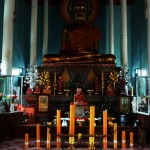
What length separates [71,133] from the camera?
9.44 ft

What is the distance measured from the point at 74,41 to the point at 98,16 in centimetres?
264

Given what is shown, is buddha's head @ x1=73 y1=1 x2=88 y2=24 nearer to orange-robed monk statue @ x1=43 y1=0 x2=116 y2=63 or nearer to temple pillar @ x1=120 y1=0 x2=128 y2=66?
orange-robed monk statue @ x1=43 y1=0 x2=116 y2=63

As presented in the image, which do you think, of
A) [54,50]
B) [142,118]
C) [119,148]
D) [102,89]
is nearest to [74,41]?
[54,50]

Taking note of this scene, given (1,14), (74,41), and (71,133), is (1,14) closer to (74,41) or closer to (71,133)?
(74,41)

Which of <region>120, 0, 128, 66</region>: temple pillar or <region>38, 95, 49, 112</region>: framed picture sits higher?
<region>120, 0, 128, 66</region>: temple pillar

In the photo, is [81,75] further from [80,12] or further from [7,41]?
[80,12]

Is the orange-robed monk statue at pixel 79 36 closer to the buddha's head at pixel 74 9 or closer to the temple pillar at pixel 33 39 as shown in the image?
the buddha's head at pixel 74 9

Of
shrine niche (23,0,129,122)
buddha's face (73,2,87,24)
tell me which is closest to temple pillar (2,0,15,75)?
shrine niche (23,0,129,122)

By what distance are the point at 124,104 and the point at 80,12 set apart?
18.2ft

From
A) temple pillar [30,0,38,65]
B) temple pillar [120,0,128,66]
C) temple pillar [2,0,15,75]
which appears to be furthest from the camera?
temple pillar [30,0,38,65]

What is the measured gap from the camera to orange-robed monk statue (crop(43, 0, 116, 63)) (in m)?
10.8

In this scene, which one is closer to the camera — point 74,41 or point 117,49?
point 74,41

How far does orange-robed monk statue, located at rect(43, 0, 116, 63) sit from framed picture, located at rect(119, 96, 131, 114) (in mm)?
2366

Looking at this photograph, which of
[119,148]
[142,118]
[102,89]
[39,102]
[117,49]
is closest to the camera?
[119,148]
